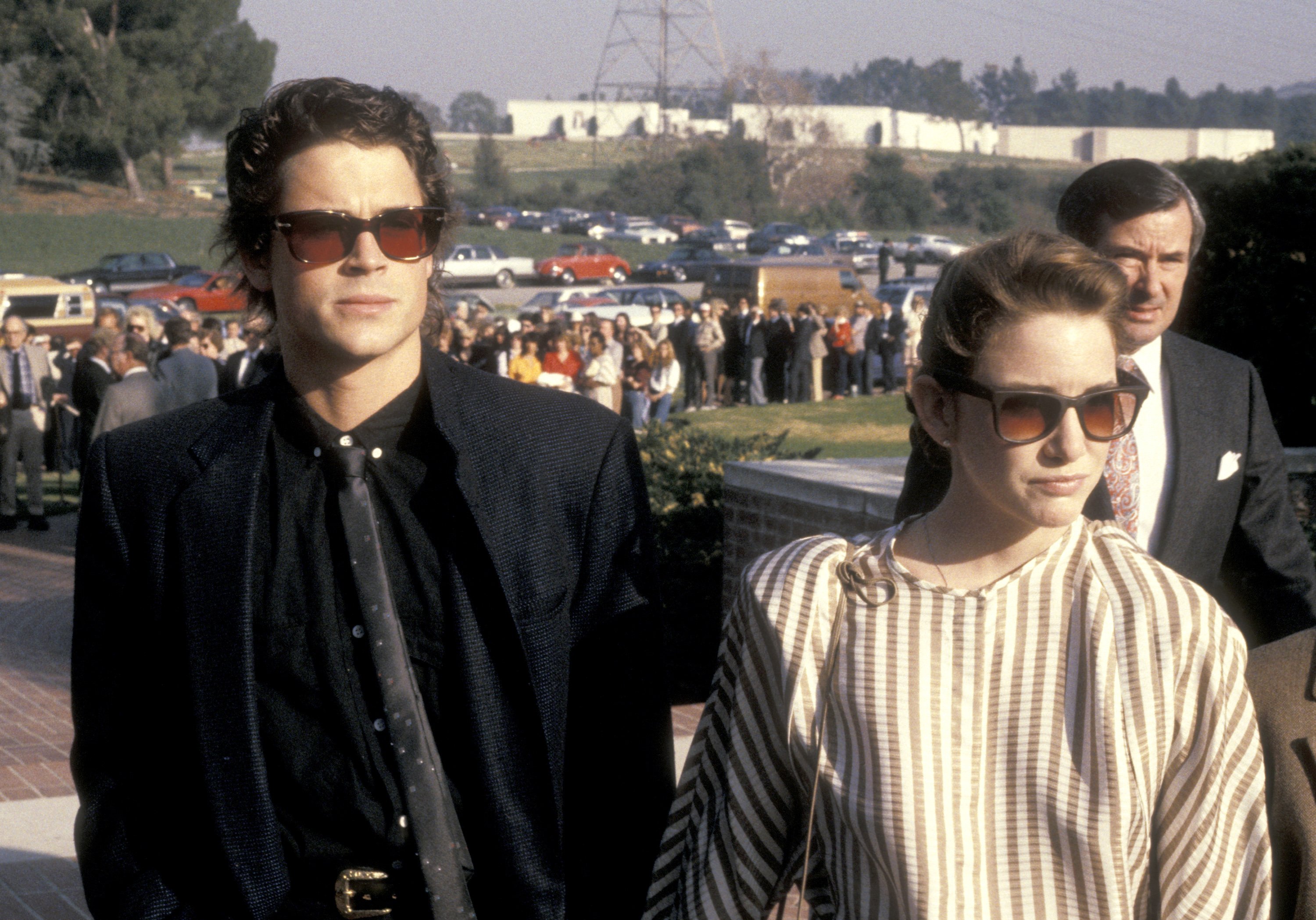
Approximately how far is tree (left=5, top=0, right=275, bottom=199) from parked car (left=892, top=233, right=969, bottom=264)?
25630 mm

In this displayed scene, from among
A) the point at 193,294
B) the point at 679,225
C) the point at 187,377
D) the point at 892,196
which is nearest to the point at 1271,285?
the point at 187,377

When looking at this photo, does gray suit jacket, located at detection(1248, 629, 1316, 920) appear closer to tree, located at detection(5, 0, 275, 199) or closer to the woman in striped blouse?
the woman in striped blouse

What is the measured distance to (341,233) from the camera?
2217 mm

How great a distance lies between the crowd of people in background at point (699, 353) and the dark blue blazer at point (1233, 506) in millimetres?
13086

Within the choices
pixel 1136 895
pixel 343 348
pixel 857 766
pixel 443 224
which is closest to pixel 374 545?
pixel 343 348

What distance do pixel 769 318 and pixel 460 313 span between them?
17.5 feet

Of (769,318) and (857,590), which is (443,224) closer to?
(857,590)

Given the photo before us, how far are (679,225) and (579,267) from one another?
60.3 feet

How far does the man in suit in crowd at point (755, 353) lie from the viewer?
23.2 meters

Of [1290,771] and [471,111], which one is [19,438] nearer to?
[1290,771]

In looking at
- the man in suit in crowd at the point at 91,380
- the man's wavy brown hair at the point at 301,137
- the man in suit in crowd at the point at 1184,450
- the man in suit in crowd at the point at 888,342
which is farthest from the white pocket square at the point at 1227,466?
Result: the man in suit in crowd at the point at 888,342

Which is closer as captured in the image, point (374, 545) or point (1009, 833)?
point (1009, 833)

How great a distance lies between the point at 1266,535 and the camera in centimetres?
299

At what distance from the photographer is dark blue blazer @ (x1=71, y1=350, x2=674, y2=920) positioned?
6.98 ft
